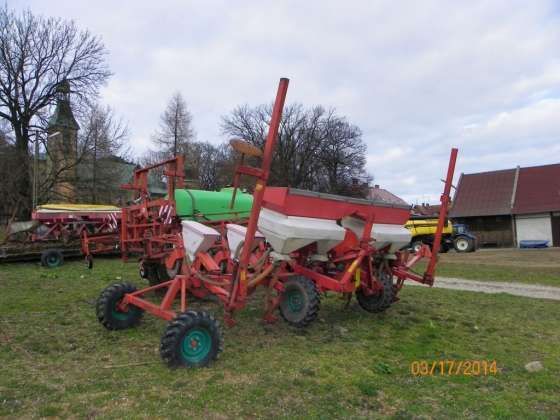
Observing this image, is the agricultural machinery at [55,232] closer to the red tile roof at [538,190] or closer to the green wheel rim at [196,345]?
the green wheel rim at [196,345]

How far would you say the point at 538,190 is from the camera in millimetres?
35844

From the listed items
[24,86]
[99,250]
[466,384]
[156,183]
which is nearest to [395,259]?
[466,384]

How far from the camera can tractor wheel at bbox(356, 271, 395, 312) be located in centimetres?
668

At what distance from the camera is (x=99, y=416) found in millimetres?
3287

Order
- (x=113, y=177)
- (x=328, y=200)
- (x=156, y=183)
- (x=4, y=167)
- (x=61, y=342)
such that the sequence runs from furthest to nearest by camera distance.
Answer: (x=113, y=177) < (x=156, y=183) < (x=4, y=167) < (x=328, y=200) < (x=61, y=342)

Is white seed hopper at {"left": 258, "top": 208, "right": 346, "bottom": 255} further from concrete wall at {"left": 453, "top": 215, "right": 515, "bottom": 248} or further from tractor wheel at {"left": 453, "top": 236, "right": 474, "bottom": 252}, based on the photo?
concrete wall at {"left": 453, "top": 215, "right": 515, "bottom": 248}

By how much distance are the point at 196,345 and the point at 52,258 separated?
1211cm

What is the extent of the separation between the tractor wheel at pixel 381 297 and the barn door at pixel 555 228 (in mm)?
31934

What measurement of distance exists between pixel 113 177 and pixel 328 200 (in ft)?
93.4

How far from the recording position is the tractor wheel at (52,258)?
14.3 metres

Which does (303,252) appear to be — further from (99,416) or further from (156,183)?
(156,183)

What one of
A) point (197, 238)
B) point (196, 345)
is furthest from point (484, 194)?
point (196, 345)

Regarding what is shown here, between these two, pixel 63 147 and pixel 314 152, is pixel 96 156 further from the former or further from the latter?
pixel 314 152
